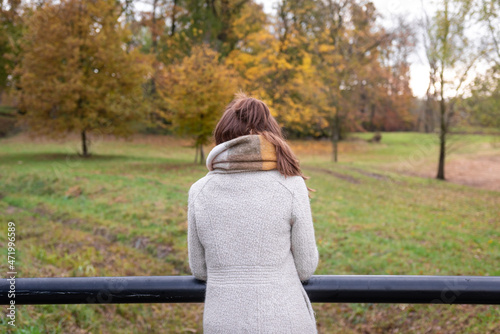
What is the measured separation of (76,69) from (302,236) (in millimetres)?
19571

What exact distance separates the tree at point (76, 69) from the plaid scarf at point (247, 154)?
18565mm

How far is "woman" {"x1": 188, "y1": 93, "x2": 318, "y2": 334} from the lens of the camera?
178cm

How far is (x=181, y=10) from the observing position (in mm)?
32250

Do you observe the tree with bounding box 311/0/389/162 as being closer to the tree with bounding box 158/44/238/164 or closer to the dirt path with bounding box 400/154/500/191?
the dirt path with bounding box 400/154/500/191

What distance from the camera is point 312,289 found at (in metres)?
1.82

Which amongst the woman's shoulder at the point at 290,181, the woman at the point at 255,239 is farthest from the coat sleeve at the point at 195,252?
the woman's shoulder at the point at 290,181

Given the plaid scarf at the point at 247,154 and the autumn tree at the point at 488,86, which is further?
the autumn tree at the point at 488,86

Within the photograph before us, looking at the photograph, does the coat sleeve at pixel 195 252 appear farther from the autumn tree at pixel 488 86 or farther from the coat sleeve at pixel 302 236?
the autumn tree at pixel 488 86

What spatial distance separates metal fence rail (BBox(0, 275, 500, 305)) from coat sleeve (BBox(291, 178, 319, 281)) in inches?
2.4

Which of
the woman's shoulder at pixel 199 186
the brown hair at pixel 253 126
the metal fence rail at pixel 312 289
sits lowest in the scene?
the metal fence rail at pixel 312 289

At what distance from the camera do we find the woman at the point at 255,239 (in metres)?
1.78

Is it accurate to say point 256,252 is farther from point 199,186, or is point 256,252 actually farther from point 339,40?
point 339,40

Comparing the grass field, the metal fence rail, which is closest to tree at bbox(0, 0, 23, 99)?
the grass field

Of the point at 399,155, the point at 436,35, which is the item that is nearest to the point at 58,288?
the point at 436,35
